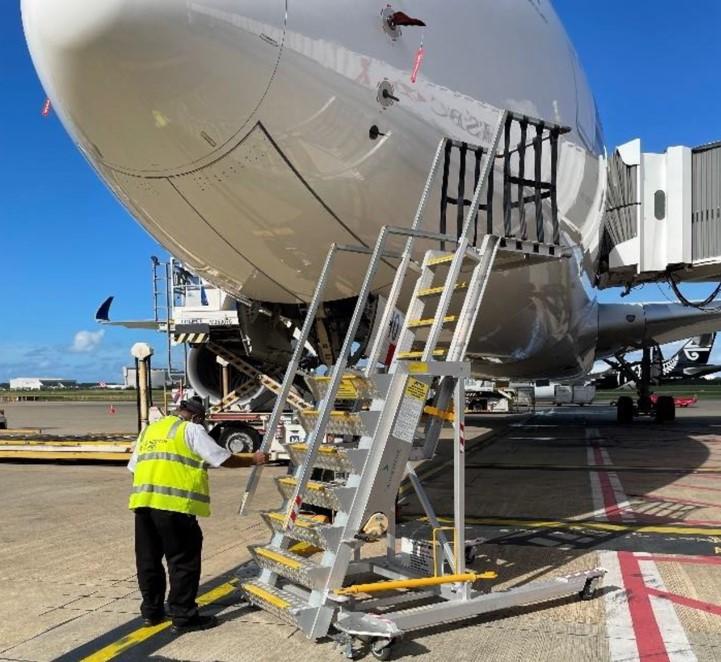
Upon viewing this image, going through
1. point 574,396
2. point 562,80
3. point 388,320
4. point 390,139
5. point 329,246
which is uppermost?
point 562,80

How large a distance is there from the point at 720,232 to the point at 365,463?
238 inches

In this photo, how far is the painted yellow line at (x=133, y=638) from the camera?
12.5ft

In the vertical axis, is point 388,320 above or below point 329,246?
below

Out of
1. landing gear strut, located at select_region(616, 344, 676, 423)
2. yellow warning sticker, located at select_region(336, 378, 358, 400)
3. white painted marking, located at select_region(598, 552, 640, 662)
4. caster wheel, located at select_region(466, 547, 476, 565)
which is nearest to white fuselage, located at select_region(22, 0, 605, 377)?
yellow warning sticker, located at select_region(336, 378, 358, 400)

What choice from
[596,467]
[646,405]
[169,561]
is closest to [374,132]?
[169,561]

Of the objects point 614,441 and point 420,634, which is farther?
point 614,441

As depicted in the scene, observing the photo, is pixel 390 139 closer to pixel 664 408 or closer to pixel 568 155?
Result: pixel 568 155

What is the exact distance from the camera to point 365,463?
13.8 feet

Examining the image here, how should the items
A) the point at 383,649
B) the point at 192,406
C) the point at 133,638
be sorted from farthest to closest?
the point at 192,406 < the point at 133,638 < the point at 383,649

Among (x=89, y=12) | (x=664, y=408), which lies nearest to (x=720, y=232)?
(x=89, y=12)

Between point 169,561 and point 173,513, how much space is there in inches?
10.3

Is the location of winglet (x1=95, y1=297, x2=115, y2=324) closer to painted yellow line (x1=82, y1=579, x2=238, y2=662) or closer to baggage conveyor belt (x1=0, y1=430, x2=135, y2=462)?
baggage conveyor belt (x1=0, y1=430, x2=135, y2=462)

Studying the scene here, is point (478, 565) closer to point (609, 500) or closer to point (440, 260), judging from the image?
point (440, 260)

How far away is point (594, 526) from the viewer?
22.7 ft
